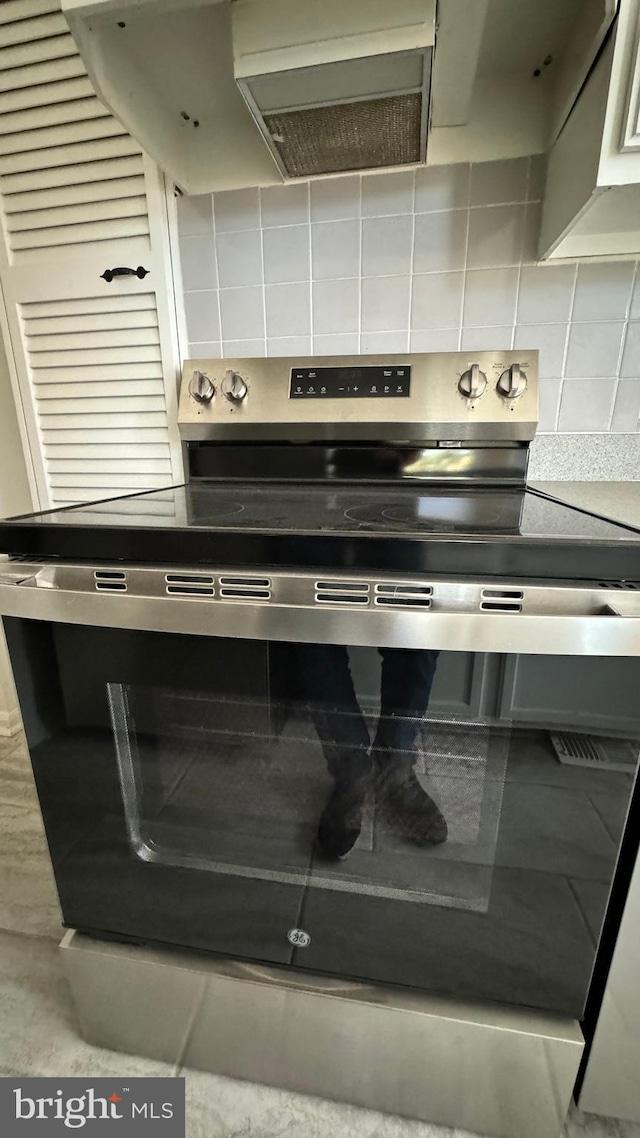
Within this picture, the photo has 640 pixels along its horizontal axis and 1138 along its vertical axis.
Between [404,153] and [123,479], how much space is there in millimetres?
908

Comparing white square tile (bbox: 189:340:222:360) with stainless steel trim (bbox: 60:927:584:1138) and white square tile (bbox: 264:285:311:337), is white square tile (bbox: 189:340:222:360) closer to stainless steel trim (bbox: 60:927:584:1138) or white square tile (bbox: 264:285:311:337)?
white square tile (bbox: 264:285:311:337)

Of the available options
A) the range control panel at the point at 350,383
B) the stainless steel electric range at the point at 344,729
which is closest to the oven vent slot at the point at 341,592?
the stainless steel electric range at the point at 344,729

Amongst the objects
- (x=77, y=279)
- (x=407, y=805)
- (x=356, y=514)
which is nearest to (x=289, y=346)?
(x=77, y=279)

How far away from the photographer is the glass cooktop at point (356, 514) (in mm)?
556

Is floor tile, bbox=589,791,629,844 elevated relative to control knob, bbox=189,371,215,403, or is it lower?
lower

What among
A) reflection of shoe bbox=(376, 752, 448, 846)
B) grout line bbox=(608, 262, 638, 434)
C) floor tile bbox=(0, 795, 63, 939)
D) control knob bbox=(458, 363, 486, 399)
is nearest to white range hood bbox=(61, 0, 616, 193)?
grout line bbox=(608, 262, 638, 434)

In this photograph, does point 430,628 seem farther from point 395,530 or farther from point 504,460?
point 504,460

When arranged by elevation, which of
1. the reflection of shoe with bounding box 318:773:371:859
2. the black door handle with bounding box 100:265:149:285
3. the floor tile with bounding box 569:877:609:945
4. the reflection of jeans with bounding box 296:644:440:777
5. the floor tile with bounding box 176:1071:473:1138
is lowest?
the floor tile with bounding box 176:1071:473:1138

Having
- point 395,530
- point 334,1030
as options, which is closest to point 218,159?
point 395,530

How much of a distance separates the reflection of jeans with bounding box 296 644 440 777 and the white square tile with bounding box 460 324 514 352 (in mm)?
772

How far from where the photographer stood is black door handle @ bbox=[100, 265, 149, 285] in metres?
1.06

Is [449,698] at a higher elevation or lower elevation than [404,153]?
lower

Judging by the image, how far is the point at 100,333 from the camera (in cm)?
112

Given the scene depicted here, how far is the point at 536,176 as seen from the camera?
94cm
